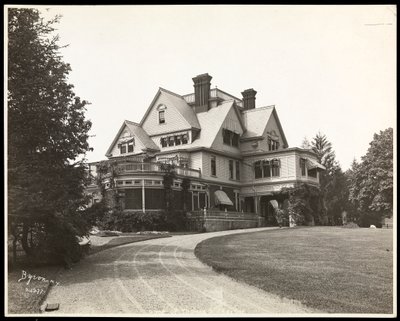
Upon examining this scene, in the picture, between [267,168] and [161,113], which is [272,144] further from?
[161,113]

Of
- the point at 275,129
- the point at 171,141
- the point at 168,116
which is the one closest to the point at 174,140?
the point at 171,141

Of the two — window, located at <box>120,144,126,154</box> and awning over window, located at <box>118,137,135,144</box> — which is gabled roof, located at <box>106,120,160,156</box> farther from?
window, located at <box>120,144,126,154</box>

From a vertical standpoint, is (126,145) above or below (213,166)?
above

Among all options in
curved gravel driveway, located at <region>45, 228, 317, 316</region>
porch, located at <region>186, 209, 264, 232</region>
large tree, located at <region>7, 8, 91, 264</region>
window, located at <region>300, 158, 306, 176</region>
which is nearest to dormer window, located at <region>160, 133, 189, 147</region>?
porch, located at <region>186, 209, 264, 232</region>

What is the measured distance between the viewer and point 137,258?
56.6 ft

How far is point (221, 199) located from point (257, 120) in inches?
441

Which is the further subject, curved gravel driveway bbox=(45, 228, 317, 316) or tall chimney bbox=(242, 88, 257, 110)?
tall chimney bbox=(242, 88, 257, 110)

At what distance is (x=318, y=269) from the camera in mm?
14445

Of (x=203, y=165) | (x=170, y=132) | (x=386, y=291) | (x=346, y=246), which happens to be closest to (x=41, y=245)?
(x=386, y=291)

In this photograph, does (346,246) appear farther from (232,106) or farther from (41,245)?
(232,106)

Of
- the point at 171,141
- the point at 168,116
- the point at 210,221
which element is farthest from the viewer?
the point at 168,116

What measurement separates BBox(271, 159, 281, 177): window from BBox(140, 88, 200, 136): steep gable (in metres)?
8.07

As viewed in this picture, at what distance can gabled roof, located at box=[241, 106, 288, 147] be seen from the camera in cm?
4663
